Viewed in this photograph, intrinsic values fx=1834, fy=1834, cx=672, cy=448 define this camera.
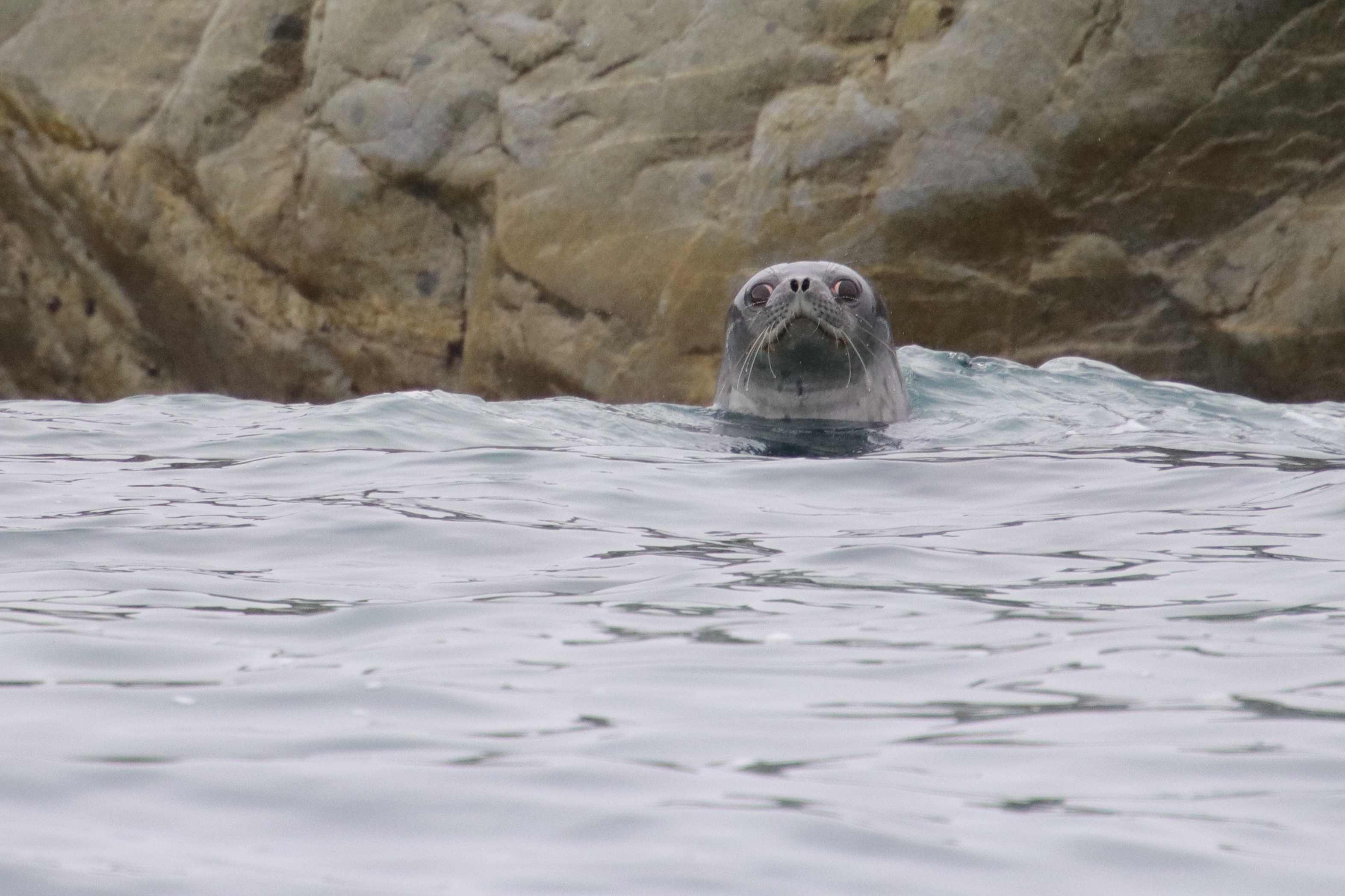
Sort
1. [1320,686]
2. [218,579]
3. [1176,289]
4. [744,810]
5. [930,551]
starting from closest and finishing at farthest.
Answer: [744,810], [1320,686], [218,579], [930,551], [1176,289]

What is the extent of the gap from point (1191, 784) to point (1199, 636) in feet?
3.21

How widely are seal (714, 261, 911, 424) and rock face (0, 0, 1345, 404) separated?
7.14ft

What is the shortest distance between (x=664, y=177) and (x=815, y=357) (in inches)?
117

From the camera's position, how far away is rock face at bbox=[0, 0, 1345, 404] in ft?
32.1

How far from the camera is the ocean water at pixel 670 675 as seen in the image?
2156 mm

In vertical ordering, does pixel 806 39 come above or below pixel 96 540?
above

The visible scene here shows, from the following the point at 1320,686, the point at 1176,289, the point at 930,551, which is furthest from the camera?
the point at 1176,289

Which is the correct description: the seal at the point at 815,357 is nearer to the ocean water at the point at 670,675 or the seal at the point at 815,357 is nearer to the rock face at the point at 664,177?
the ocean water at the point at 670,675

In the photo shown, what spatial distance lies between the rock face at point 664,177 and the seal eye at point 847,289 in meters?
2.39

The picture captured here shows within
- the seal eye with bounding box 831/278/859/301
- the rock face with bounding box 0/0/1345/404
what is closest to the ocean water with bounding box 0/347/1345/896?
the seal eye with bounding box 831/278/859/301

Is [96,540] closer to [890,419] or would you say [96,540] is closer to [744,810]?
[744,810]

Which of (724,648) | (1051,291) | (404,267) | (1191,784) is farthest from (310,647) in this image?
(404,267)

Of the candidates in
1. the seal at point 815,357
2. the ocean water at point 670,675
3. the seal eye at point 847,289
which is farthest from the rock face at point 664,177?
the ocean water at point 670,675

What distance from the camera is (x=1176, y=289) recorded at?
9.92m
